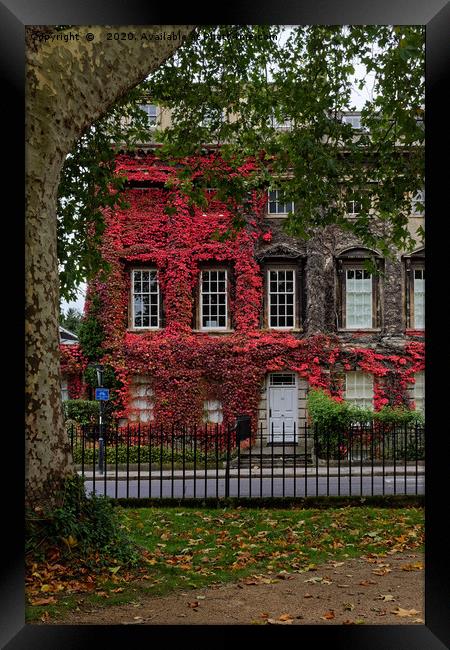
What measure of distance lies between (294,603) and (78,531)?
1979 millimetres

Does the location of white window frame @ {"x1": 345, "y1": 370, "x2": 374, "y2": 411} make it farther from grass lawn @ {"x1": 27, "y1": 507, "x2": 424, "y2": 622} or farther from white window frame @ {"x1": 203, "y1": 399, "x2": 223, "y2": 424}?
grass lawn @ {"x1": 27, "y1": 507, "x2": 424, "y2": 622}

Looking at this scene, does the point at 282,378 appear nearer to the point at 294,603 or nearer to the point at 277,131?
the point at 277,131

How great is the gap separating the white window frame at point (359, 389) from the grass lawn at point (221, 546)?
306cm

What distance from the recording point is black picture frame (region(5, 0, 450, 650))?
3.28 m

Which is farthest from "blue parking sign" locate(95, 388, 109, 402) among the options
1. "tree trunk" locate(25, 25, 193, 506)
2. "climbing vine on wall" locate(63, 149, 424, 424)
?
"tree trunk" locate(25, 25, 193, 506)

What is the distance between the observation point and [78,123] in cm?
449

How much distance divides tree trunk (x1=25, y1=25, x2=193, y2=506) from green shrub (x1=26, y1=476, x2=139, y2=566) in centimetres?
16

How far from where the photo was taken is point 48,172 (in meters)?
4.30

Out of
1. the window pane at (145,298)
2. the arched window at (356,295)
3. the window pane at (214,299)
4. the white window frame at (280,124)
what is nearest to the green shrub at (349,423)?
the arched window at (356,295)

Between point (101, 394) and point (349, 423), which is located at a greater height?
point (101, 394)

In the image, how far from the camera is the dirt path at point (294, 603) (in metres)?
3.76

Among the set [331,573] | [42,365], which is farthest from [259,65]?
[331,573]

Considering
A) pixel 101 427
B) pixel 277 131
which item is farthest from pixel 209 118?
pixel 101 427
